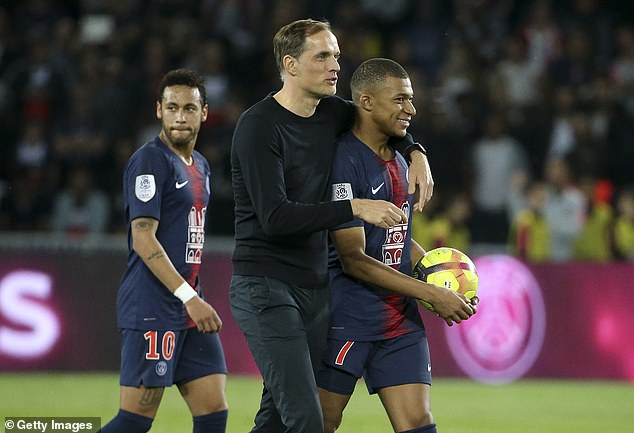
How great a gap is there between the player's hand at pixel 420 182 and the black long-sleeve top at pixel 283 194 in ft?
1.56

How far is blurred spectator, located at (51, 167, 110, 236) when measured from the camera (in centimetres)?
1401

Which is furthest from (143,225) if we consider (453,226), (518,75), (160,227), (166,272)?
(518,75)

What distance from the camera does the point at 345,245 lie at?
5930mm

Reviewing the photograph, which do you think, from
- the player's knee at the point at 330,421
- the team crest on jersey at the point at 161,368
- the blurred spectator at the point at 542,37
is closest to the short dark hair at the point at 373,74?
the player's knee at the point at 330,421

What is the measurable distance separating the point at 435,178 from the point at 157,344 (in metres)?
7.65

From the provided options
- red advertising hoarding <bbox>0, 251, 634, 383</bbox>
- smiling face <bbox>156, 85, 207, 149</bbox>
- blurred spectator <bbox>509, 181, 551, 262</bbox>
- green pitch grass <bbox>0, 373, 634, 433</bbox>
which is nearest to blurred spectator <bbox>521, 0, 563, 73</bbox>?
blurred spectator <bbox>509, 181, 551, 262</bbox>

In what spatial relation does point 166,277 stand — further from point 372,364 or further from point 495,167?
point 495,167

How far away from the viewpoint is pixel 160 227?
6598 millimetres

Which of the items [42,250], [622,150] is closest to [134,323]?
[42,250]

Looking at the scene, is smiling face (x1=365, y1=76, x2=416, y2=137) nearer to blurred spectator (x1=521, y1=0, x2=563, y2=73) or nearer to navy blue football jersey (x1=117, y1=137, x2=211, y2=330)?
navy blue football jersey (x1=117, y1=137, x2=211, y2=330)

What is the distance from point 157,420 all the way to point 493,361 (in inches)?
169

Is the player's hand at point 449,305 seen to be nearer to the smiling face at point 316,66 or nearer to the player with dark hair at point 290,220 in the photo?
the player with dark hair at point 290,220

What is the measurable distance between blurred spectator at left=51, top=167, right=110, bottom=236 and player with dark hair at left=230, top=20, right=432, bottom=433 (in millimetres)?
8456

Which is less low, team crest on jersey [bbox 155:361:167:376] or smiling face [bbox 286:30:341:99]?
smiling face [bbox 286:30:341:99]
